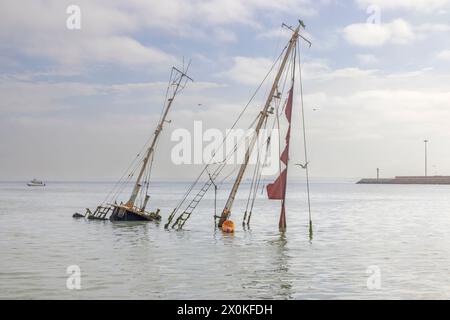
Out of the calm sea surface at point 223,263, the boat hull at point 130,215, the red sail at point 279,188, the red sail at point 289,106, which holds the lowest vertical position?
the calm sea surface at point 223,263

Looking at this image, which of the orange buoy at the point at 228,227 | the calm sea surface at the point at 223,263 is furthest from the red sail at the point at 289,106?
the orange buoy at the point at 228,227

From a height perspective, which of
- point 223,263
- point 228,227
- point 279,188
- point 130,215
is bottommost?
point 223,263

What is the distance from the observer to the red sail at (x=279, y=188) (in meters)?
39.1

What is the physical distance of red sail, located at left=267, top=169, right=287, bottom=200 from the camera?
128ft

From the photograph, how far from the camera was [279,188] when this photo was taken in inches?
1549
